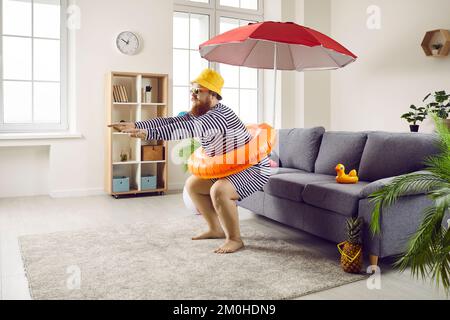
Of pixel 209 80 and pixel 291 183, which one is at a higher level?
pixel 209 80

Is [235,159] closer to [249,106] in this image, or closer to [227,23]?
[249,106]

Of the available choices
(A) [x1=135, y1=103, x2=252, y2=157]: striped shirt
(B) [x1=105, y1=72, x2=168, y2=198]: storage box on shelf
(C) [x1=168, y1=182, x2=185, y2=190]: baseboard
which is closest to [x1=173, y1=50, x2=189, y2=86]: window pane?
(B) [x1=105, y1=72, x2=168, y2=198]: storage box on shelf

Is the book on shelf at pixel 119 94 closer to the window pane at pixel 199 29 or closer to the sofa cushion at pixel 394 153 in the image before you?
the window pane at pixel 199 29

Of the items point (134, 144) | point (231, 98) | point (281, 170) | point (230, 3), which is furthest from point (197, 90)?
point (230, 3)

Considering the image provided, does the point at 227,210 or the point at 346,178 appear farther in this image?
the point at 346,178

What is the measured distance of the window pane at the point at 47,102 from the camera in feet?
17.4

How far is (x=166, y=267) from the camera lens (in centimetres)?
273

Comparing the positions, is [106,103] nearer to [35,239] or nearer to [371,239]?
[35,239]

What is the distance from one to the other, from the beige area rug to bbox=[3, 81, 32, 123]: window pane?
2315mm

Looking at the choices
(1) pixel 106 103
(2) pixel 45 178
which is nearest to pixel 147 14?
(1) pixel 106 103

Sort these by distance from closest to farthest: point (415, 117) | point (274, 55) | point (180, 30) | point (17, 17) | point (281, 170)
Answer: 1. point (274, 55)
2. point (281, 170)
3. point (415, 117)
4. point (17, 17)
5. point (180, 30)

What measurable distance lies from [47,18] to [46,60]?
49 centimetres

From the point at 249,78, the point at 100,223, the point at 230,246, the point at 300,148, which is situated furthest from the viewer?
the point at 249,78

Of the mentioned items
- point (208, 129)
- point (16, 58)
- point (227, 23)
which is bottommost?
point (208, 129)
